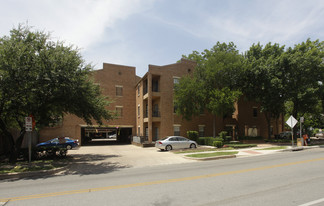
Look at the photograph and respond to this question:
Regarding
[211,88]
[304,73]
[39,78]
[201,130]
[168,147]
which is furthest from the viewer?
[201,130]

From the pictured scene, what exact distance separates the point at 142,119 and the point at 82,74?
55.1ft

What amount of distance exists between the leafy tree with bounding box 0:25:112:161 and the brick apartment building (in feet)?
41.1

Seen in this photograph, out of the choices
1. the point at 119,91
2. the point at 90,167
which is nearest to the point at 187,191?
the point at 90,167

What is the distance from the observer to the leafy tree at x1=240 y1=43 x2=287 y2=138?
26703mm

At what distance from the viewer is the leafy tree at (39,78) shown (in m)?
11.9

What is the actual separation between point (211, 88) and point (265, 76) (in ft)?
22.6

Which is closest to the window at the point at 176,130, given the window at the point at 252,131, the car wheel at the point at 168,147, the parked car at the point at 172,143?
the parked car at the point at 172,143

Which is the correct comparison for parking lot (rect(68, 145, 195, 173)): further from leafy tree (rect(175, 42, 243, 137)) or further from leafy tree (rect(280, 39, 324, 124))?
leafy tree (rect(280, 39, 324, 124))

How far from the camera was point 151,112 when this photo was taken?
92.9 ft

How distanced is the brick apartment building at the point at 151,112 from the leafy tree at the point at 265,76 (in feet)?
18.0

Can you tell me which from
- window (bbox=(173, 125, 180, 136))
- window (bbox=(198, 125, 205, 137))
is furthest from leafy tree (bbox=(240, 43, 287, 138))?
window (bbox=(173, 125, 180, 136))

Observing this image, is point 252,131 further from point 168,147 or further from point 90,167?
point 90,167

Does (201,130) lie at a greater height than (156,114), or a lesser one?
lesser

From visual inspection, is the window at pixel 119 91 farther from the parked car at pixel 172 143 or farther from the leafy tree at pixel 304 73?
the leafy tree at pixel 304 73
